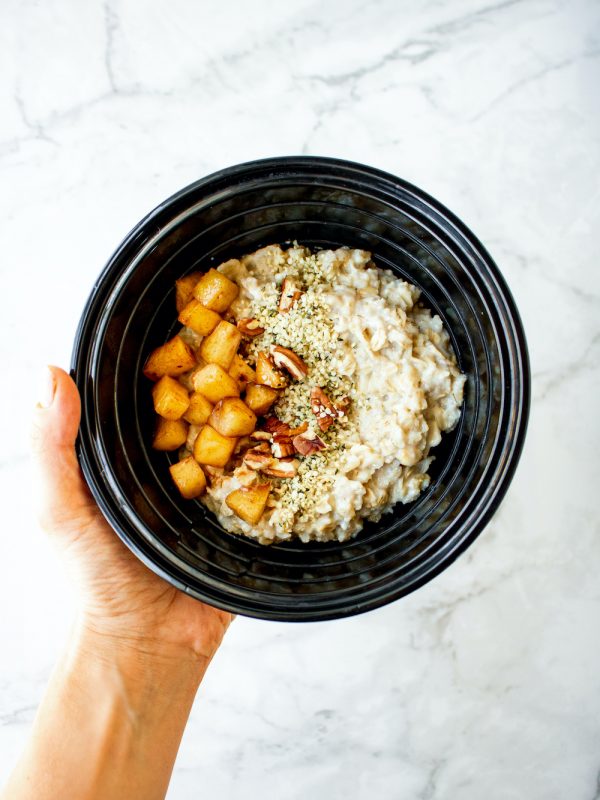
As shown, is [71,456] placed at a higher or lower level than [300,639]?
higher

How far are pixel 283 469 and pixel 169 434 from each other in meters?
0.31

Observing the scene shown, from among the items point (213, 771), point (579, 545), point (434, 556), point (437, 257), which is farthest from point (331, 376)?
point (213, 771)

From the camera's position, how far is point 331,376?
1617 mm

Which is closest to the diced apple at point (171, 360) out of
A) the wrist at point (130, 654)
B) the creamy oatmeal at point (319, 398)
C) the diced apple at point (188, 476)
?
the creamy oatmeal at point (319, 398)

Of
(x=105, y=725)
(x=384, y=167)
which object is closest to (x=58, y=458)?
(x=105, y=725)

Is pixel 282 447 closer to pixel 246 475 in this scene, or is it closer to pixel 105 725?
pixel 246 475

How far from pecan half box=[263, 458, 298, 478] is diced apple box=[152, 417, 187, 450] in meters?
0.25

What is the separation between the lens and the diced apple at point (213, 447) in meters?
1.60

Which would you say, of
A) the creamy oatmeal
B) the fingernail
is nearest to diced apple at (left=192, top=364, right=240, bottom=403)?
the creamy oatmeal

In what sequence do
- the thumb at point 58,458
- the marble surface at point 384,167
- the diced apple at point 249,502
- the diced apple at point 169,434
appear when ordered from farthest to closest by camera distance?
1. the marble surface at point 384,167
2. the diced apple at point 169,434
3. the diced apple at point 249,502
4. the thumb at point 58,458

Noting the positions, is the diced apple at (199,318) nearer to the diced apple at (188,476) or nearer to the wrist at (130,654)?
the diced apple at (188,476)

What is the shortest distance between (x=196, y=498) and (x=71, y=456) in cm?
35

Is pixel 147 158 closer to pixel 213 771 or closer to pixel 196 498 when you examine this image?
pixel 196 498

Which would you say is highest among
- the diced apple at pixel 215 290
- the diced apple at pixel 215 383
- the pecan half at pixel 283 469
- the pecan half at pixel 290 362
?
the diced apple at pixel 215 290
